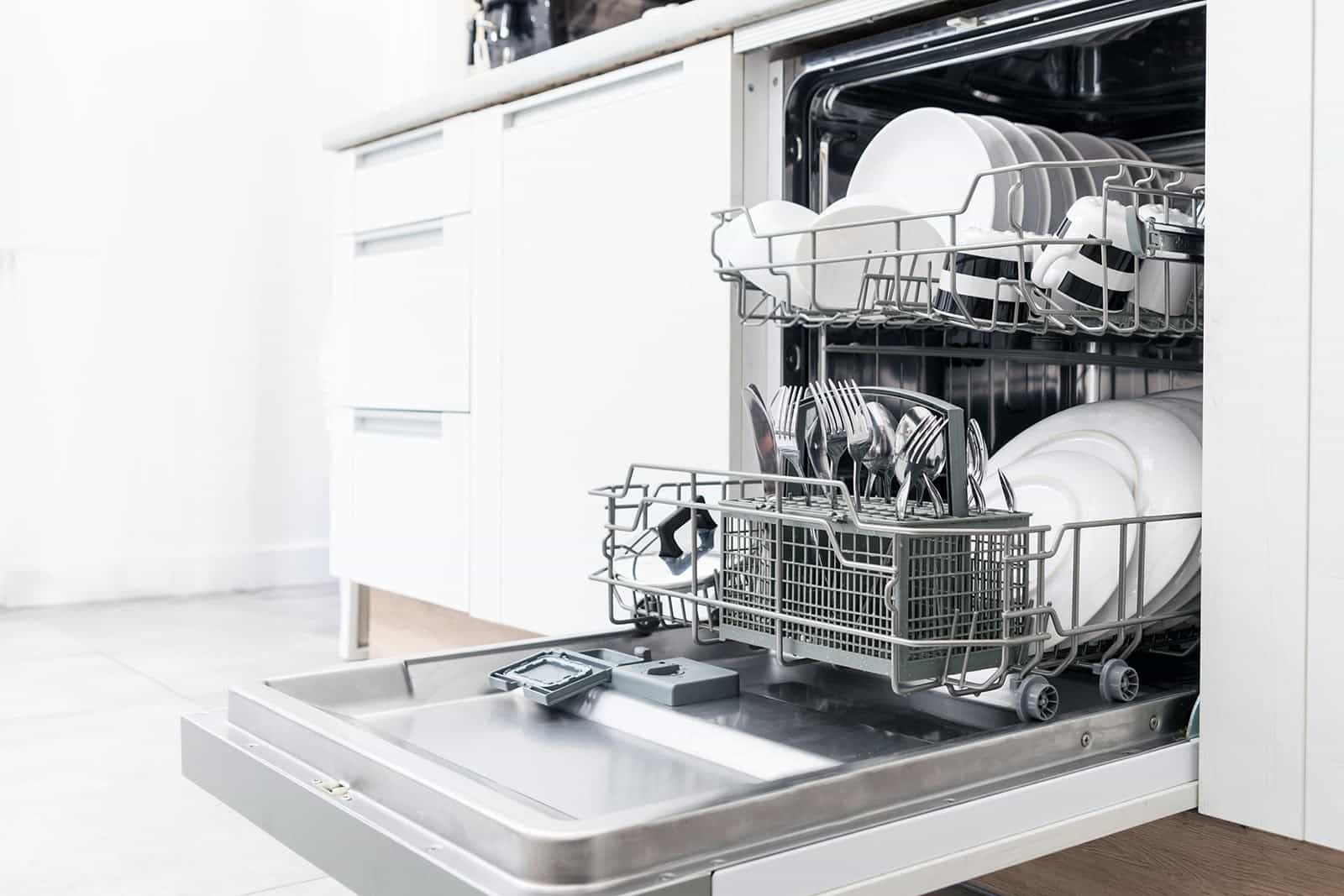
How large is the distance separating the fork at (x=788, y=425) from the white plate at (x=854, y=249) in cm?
12

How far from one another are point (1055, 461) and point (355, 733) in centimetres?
64

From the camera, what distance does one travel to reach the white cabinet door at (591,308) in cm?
142

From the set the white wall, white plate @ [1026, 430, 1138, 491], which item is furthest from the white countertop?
the white wall

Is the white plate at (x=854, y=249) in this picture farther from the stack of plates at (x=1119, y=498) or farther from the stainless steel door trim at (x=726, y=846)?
the stainless steel door trim at (x=726, y=846)

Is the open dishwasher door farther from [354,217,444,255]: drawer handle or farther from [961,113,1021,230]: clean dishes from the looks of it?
[354,217,444,255]: drawer handle

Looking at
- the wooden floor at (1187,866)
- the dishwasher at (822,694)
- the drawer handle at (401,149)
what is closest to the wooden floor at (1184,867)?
the wooden floor at (1187,866)

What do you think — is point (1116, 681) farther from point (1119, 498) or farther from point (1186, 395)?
point (1186, 395)

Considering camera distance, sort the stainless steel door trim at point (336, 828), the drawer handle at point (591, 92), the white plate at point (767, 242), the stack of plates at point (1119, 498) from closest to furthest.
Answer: the stainless steel door trim at point (336, 828)
the stack of plates at point (1119, 498)
the white plate at point (767, 242)
the drawer handle at point (591, 92)

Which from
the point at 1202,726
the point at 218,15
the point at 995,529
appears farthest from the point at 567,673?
the point at 218,15

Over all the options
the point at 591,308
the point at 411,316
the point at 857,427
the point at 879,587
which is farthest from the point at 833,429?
the point at 411,316

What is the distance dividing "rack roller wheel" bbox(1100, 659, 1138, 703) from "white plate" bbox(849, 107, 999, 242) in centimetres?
47

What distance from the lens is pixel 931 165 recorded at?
4.12 ft

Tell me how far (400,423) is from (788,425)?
1299mm

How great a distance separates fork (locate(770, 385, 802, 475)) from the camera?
90 centimetres
